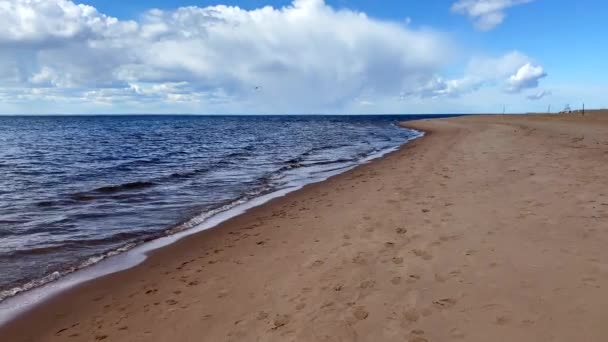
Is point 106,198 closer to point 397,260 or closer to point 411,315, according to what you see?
point 397,260

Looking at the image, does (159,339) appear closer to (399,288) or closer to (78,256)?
(399,288)

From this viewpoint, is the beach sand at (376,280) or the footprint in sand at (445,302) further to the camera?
the footprint in sand at (445,302)

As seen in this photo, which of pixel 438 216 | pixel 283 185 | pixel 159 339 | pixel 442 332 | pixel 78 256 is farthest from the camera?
pixel 283 185

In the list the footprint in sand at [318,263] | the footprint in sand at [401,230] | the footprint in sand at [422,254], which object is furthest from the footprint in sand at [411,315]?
the footprint in sand at [401,230]

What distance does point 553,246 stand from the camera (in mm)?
6461

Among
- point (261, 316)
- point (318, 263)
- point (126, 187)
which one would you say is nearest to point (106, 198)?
point (126, 187)

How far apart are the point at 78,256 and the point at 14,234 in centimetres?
257

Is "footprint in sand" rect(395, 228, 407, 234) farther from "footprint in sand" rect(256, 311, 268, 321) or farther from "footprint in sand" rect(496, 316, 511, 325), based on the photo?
"footprint in sand" rect(256, 311, 268, 321)

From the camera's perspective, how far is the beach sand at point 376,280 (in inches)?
177

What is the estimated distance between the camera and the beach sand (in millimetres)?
4496

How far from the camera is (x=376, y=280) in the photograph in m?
5.69

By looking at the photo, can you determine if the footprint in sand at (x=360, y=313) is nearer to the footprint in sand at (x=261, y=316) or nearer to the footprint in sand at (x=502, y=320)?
the footprint in sand at (x=261, y=316)

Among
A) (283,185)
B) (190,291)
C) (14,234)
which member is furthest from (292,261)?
(283,185)

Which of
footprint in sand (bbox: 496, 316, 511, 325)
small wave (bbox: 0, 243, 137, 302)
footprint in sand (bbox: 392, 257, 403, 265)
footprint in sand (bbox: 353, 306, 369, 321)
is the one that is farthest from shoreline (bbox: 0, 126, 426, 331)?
footprint in sand (bbox: 496, 316, 511, 325)
